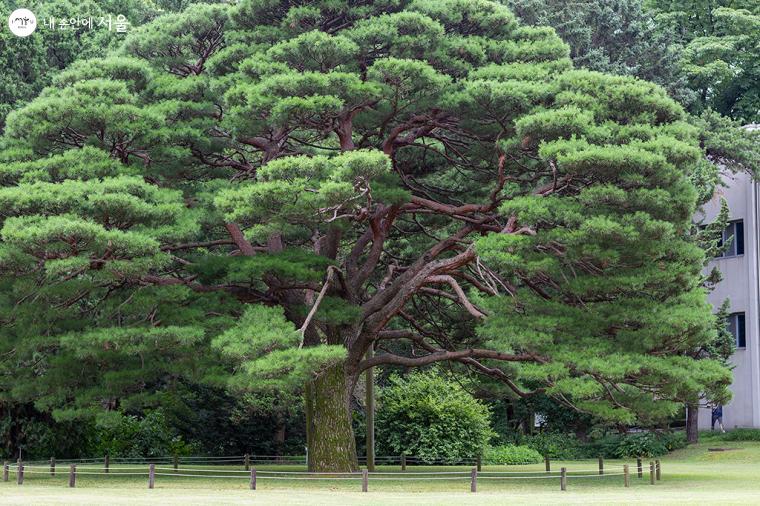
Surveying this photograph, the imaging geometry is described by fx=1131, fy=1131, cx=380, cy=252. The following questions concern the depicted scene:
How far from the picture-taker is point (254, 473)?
23344mm

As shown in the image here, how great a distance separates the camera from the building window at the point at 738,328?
4509 centimetres

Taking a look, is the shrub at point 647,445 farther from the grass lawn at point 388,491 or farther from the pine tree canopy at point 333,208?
the pine tree canopy at point 333,208

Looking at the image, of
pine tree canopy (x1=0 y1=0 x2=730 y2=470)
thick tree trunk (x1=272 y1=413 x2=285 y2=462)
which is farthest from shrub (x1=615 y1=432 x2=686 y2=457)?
pine tree canopy (x1=0 y1=0 x2=730 y2=470)

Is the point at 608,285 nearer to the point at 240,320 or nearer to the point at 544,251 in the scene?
the point at 544,251

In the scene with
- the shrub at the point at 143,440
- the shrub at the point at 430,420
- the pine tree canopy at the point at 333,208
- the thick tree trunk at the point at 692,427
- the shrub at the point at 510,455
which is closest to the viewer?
the pine tree canopy at the point at 333,208

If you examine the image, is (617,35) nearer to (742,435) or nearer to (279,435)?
(742,435)

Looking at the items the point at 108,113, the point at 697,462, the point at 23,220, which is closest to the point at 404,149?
the point at 108,113

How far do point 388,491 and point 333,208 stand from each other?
602 centimetres

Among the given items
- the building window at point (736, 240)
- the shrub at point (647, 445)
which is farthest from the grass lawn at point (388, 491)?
the building window at point (736, 240)

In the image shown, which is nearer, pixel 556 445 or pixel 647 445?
pixel 647 445

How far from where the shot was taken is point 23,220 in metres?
23.5

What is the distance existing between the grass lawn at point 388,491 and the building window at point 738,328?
1472 cm

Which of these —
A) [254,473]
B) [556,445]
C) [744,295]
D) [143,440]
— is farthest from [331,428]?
[744,295]

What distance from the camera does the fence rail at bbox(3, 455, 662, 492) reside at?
2470 cm
